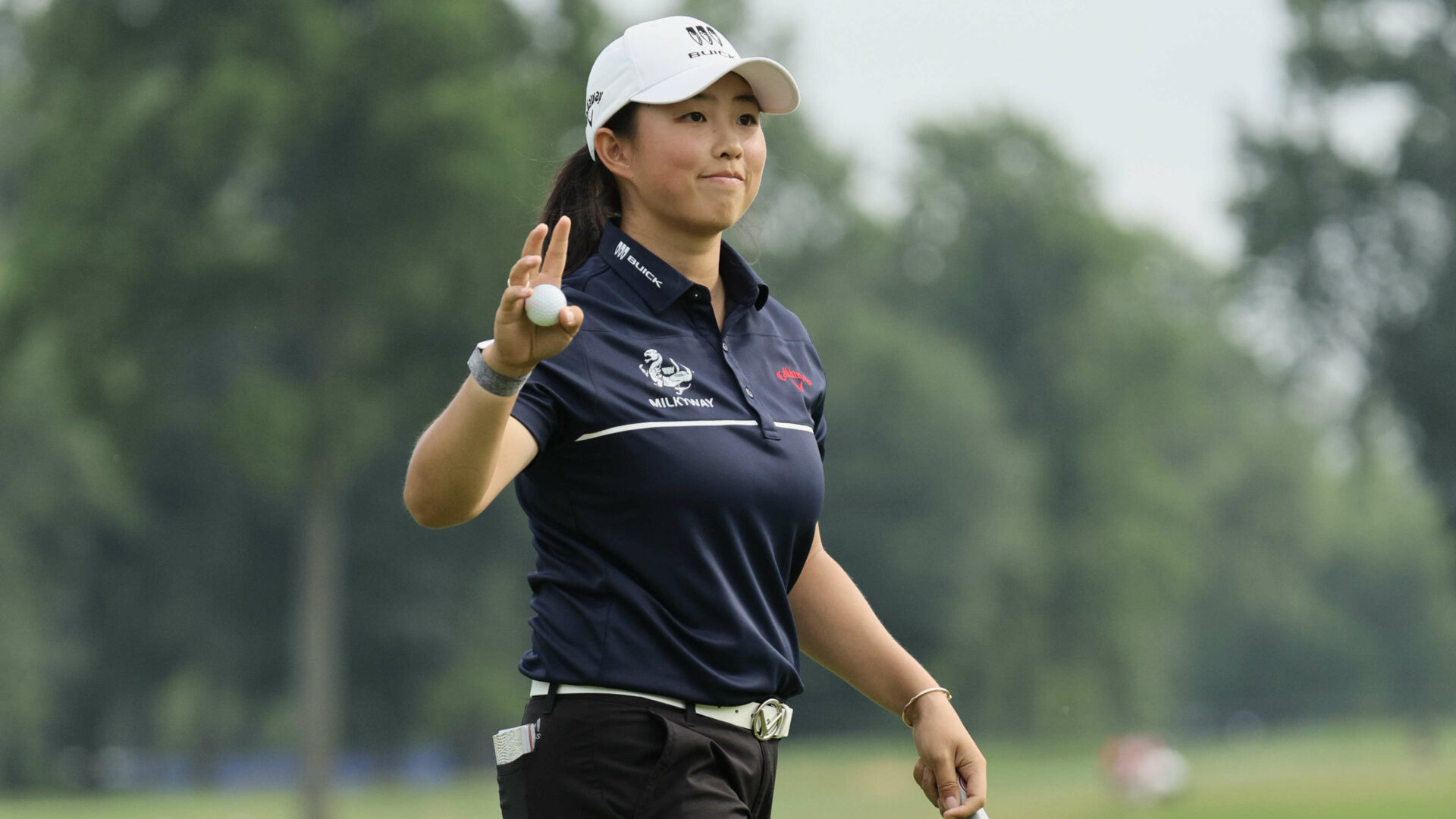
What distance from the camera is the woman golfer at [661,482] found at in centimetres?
323

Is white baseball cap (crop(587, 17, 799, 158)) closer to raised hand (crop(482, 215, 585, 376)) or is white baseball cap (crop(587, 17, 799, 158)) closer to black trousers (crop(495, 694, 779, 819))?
raised hand (crop(482, 215, 585, 376))

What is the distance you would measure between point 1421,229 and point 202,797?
26068 millimetres

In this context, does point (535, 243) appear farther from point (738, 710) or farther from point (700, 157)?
point (738, 710)

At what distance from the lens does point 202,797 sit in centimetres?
4038

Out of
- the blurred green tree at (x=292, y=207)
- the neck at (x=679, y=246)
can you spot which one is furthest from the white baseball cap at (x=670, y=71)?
the blurred green tree at (x=292, y=207)

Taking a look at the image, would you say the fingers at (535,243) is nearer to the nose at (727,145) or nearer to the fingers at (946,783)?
the nose at (727,145)

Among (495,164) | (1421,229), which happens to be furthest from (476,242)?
(1421,229)

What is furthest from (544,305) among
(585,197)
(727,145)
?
(585,197)

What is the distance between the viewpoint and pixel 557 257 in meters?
2.90

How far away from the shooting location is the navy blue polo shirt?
3.23 meters

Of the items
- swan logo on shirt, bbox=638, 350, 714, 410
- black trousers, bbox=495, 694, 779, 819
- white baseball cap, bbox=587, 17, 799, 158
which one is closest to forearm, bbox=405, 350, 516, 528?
swan logo on shirt, bbox=638, 350, 714, 410

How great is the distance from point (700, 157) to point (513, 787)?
3.63 ft

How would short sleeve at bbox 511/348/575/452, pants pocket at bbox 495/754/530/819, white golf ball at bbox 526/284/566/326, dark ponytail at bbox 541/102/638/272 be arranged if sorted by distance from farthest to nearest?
dark ponytail at bbox 541/102/638/272
pants pocket at bbox 495/754/530/819
short sleeve at bbox 511/348/575/452
white golf ball at bbox 526/284/566/326

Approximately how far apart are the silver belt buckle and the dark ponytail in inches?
32.7
